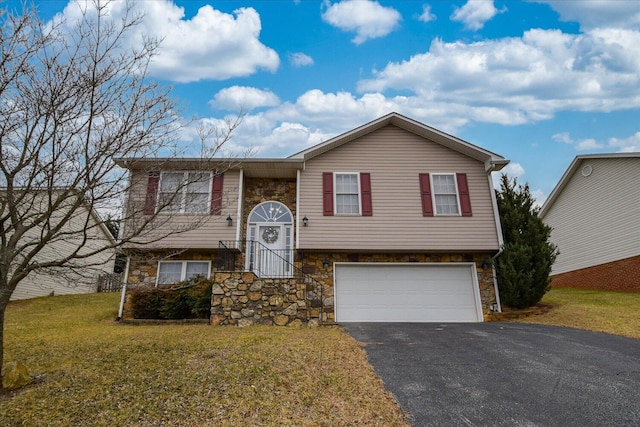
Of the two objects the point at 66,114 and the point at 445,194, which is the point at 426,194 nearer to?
the point at 445,194

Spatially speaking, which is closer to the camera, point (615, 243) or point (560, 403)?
point (560, 403)

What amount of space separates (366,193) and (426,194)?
191 cm

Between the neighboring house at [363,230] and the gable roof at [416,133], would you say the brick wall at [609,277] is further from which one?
the gable roof at [416,133]

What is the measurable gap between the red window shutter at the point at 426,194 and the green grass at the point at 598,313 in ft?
13.3

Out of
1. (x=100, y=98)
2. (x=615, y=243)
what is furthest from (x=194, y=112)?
(x=615, y=243)

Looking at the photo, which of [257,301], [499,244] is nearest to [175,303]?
[257,301]

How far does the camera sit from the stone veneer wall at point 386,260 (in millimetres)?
11078

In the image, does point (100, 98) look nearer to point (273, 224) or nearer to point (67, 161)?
point (67, 161)

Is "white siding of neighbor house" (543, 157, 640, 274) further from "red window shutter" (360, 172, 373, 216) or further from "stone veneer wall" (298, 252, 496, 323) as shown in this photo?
"red window shutter" (360, 172, 373, 216)

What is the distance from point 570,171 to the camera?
51.6 feet

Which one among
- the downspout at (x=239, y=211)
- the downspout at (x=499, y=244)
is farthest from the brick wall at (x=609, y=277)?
the downspout at (x=239, y=211)

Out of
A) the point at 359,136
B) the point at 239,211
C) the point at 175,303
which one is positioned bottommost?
the point at 175,303

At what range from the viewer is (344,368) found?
17.7 feet

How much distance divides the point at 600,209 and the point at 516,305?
713cm
